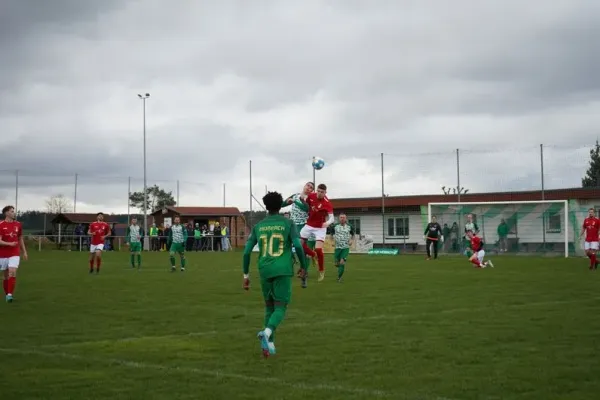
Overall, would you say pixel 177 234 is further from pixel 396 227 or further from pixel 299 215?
pixel 396 227

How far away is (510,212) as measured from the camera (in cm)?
4741

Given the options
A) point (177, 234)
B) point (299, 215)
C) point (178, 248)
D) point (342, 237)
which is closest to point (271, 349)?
point (299, 215)

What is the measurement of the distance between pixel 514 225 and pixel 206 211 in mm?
27839

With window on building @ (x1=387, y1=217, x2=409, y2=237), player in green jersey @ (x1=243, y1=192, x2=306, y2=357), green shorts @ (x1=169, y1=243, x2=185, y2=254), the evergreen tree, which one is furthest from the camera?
window on building @ (x1=387, y1=217, x2=409, y2=237)

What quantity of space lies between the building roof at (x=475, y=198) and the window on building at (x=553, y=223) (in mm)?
1508

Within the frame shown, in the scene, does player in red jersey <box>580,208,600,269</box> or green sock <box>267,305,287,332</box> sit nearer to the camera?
green sock <box>267,305,287,332</box>

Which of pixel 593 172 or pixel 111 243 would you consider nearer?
pixel 593 172

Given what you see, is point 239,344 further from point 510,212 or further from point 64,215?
point 64,215

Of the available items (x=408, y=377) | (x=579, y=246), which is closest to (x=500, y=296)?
(x=408, y=377)

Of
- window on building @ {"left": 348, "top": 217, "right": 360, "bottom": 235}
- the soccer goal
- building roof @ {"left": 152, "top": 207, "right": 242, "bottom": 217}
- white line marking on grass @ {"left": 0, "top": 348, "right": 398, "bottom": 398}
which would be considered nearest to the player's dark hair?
white line marking on grass @ {"left": 0, "top": 348, "right": 398, "bottom": 398}

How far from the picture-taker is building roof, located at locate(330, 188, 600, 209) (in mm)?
48188

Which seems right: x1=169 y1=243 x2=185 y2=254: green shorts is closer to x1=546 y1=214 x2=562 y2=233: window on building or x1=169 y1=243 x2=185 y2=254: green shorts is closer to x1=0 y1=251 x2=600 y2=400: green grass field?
x1=0 y1=251 x2=600 y2=400: green grass field

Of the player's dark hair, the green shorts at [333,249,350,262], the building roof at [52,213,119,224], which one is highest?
the building roof at [52,213,119,224]

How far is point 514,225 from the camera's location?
47219 mm
